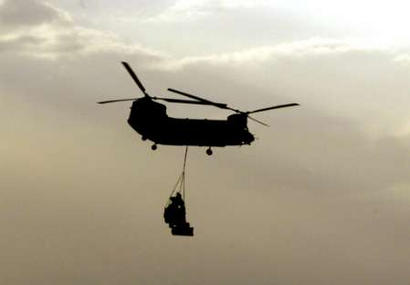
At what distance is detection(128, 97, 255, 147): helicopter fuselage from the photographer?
49.7m

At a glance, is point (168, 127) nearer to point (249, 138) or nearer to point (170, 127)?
point (170, 127)

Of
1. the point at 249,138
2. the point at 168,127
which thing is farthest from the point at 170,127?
the point at 249,138

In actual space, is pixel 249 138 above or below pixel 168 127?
below

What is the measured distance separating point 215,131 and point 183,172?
3.82 metres

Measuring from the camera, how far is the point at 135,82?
4706 centimetres

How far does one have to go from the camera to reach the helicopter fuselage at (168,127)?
4966cm

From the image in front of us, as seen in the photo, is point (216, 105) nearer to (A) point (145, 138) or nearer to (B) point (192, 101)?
(B) point (192, 101)

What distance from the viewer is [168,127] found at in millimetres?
49875

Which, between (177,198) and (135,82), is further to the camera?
(177,198)

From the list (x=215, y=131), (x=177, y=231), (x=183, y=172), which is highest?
(x=215, y=131)

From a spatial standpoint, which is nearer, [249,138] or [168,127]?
[168,127]

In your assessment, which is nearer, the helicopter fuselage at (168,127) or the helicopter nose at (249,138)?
the helicopter fuselage at (168,127)

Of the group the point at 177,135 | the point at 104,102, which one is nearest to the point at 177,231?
the point at 177,135

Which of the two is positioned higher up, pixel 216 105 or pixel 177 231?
pixel 216 105
